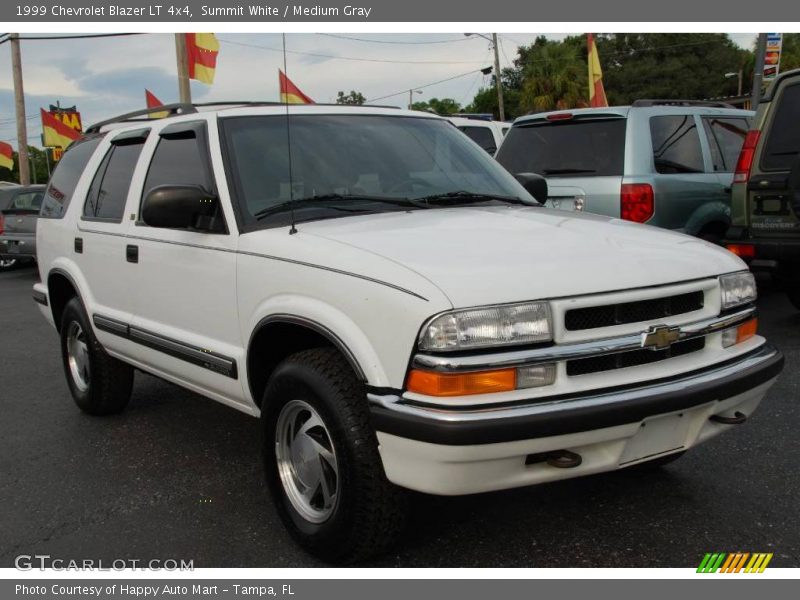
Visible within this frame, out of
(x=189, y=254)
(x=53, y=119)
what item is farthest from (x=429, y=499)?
(x=53, y=119)

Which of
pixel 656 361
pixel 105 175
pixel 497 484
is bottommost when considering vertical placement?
pixel 497 484

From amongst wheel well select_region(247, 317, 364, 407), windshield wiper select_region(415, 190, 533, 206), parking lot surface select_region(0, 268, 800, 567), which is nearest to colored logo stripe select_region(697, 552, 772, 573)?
parking lot surface select_region(0, 268, 800, 567)

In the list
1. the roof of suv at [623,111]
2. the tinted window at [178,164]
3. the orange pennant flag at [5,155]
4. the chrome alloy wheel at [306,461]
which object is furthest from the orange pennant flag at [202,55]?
the orange pennant flag at [5,155]

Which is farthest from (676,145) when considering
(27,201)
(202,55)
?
(27,201)

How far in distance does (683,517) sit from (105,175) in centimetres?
380

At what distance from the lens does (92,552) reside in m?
3.35

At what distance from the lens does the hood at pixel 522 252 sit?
106 inches

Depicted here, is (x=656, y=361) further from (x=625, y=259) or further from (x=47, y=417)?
(x=47, y=417)

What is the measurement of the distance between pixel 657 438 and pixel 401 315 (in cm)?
102

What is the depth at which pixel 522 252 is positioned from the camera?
9.52 ft

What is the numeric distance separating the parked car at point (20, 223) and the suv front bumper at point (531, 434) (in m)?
13.6

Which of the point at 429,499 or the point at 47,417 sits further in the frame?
the point at 47,417

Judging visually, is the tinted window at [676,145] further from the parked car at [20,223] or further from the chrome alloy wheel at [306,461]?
the parked car at [20,223]

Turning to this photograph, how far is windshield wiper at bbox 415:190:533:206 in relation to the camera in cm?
388
